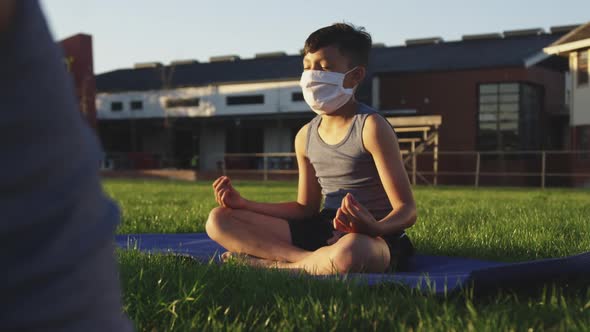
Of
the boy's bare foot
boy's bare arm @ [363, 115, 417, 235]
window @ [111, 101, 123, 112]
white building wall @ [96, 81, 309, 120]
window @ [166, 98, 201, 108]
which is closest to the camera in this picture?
boy's bare arm @ [363, 115, 417, 235]

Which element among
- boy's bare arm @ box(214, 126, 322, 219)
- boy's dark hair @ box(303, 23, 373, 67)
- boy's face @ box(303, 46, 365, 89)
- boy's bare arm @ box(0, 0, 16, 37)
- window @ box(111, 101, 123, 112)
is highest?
window @ box(111, 101, 123, 112)

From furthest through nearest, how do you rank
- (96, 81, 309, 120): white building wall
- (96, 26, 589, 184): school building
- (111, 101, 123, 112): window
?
(111, 101, 123, 112): window < (96, 81, 309, 120): white building wall < (96, 26, 589, 184): school building

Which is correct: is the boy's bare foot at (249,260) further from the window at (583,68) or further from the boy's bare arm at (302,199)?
the window at (583,68)

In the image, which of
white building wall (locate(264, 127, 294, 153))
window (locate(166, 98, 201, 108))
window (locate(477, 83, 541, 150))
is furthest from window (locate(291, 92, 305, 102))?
window (locate(477, 83, 541, 150))

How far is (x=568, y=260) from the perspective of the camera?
9.12 ft

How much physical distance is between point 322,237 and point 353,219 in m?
0.81

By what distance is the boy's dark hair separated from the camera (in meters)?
3.34

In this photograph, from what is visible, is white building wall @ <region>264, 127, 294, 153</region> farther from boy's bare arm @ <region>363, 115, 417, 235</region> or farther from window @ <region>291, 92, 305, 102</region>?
boy's bare arm @ <region>363, 115, 417, 235</region>

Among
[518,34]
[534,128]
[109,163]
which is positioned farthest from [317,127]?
[109,163]

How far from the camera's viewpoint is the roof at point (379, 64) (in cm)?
2552

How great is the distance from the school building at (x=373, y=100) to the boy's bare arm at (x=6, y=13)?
68.8 feet

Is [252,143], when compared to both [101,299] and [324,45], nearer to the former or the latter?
[324,45]

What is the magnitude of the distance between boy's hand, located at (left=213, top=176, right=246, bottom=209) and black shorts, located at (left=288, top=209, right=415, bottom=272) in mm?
323

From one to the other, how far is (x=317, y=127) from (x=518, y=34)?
2626 centimetres
